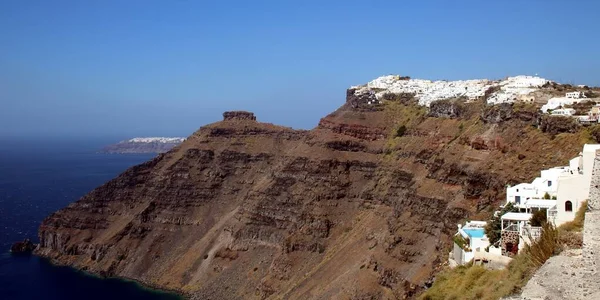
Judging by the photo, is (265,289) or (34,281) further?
(34,281)

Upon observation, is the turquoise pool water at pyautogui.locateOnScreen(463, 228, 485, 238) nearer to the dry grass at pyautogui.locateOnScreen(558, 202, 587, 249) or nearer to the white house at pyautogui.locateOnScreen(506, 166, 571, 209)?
the white house at pyautogui.locateOnScreen(506, 166, 571, 209)

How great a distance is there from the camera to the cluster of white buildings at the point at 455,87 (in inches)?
3574

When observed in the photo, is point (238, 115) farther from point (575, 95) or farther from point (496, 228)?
point (496, 228)

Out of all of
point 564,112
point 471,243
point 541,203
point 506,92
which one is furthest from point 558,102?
point 541,203

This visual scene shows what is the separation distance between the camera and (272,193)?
116 metres

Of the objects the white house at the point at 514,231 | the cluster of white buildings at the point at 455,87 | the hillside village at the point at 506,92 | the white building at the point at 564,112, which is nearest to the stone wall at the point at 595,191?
the white house at the point at 514,231

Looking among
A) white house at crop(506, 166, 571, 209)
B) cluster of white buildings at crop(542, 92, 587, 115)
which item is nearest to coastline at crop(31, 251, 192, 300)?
cluster of white buildings at crop(542, 92, 587, 115)

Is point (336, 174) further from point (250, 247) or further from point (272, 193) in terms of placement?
point (250, 247)

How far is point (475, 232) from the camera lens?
50125mm

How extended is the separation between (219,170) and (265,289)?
45.4 meters

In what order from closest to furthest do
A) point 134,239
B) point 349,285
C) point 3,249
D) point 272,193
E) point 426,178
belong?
point 349,285
point 426,178
point 272,193
point 134,239
point 3,249

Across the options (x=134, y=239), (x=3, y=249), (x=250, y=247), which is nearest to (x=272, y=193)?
(x=250, y=247)

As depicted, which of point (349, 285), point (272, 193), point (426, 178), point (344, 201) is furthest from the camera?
point (272, 193)

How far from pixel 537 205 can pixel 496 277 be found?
29.7 ft
